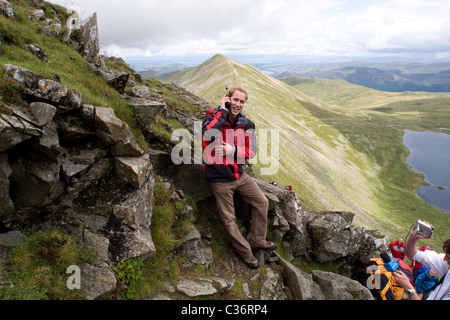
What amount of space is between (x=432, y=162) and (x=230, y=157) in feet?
561

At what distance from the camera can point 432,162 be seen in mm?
133750

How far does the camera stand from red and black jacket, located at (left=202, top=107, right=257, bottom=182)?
31.2 ft

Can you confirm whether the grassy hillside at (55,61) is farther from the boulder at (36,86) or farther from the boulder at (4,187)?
the boulder at (4,187)

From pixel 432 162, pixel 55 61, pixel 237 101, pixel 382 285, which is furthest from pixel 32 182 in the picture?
pixel 432 162

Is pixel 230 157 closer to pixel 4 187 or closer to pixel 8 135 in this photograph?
pixel 8 135

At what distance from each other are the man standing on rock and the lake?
104 meters

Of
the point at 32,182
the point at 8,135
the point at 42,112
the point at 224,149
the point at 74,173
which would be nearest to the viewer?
the point at 8,135

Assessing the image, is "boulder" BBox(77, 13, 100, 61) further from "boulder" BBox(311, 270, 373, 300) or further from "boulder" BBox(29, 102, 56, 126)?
"boulder" BBox(311, 270, 373, 300)

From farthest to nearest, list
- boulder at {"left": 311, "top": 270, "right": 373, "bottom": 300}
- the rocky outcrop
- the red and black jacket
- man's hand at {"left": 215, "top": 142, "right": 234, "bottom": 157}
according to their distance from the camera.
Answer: boulder at {"left": 311, "top": 270, "right": 373, "bottom": 300} < the red and black jacket < man's hand at {"left": 215, "top": 142, "right": 234, "bottom": 157} < the rocky outcrop

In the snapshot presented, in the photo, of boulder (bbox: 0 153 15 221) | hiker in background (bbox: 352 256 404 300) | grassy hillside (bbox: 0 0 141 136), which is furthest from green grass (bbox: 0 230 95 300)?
hiker in background (bbox: 352 256 404 300)

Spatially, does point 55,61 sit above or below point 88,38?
below

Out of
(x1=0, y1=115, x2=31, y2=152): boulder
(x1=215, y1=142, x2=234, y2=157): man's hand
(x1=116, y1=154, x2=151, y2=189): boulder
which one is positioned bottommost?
(x1=116, y1=154, x2=151, y2=189): boulder
